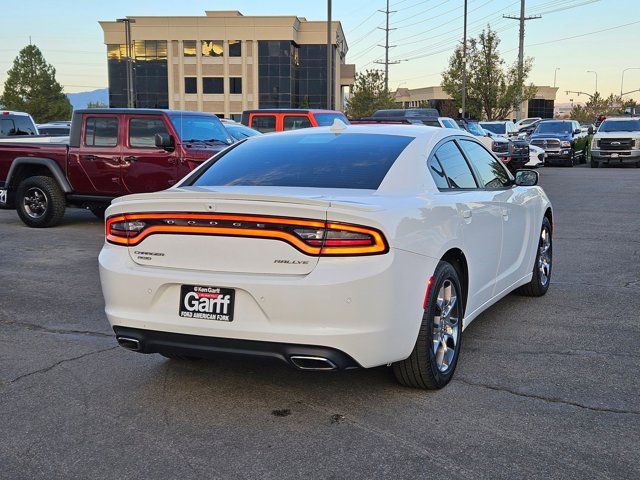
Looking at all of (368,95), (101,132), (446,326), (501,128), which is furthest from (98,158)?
(368,95)

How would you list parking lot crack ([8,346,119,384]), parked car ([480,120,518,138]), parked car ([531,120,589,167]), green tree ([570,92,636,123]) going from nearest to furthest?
parking lot crack ([8,346,119,384]) < parked car ([531,120,589,167]) < parked car ([480,120,518,138]) < green tree ([570,92,636,123])

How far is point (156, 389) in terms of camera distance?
14.6ft

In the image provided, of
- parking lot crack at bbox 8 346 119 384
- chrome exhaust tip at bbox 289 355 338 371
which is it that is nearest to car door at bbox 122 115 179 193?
parking lot crack at bbox 8 346 119 384

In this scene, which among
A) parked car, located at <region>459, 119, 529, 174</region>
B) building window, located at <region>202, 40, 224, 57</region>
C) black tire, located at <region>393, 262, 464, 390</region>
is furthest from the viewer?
building window, located at <region>202, 40, 224, 57</region>

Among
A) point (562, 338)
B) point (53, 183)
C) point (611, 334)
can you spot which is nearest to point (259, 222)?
point (562, 338)

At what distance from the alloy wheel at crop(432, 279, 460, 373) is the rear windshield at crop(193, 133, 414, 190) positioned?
80 centimetres

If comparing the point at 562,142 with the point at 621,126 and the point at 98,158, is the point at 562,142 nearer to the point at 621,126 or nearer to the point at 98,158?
the point at 621,126

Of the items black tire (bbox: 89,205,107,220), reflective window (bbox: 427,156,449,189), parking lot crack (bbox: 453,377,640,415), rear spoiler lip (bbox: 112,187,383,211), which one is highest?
reflective window (bbox: 427,156,449,189)

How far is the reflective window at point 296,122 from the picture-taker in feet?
58.5

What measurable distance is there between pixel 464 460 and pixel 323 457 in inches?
26.5

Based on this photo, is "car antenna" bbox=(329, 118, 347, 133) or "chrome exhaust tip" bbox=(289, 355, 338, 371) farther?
"car antenna" bbox=(329, 118, 347, 133)

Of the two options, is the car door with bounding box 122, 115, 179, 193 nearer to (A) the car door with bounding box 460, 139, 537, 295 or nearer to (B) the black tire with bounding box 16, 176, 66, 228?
(B) the black tire with bounding box 16, 176, 66, 228

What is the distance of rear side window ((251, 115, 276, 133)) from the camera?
18.7 metres

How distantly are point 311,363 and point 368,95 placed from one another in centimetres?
5709
